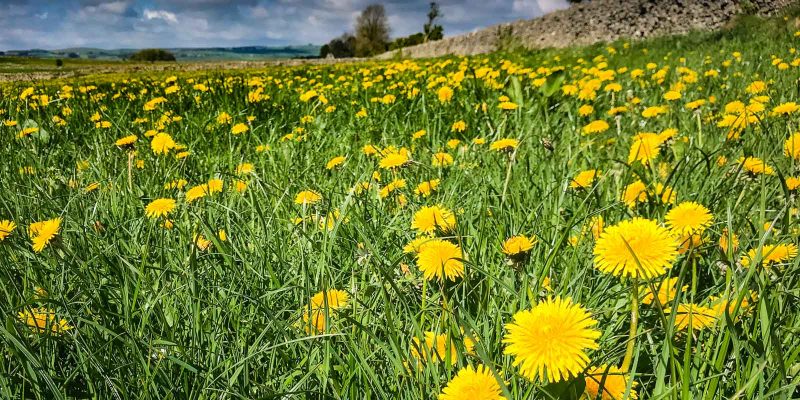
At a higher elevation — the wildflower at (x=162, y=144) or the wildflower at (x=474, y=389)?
the wildflower at (x=162, y=144)

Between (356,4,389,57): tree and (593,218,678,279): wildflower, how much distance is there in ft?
201

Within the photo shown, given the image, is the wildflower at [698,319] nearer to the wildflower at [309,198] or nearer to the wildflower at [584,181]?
the wildflower at [584,181]

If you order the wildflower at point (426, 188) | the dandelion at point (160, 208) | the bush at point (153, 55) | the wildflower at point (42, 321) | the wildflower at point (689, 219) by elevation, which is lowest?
the wildflower at point (42, 321)

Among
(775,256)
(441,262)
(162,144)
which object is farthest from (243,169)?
(775,256)

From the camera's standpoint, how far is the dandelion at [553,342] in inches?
26.0

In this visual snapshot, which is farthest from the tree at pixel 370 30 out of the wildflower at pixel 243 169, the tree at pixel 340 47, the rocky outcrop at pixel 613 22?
the wildflower at pixel 243 169

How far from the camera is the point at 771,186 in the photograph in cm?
157

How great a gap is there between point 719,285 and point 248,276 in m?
1.15

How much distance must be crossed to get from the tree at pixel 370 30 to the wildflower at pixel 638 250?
61.3 metres

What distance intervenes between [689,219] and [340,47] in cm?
7959

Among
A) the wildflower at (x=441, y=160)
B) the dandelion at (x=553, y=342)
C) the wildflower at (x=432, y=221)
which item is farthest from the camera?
the wildflower at (x=441, y=160)

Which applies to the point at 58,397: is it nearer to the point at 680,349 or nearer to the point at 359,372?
the point at 359,372

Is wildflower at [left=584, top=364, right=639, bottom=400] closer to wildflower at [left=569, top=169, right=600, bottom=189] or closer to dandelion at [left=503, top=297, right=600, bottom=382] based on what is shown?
dandelion at [left=503, top=297, right=600, bottom=382]

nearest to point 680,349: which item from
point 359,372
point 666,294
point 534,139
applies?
point 666,294
